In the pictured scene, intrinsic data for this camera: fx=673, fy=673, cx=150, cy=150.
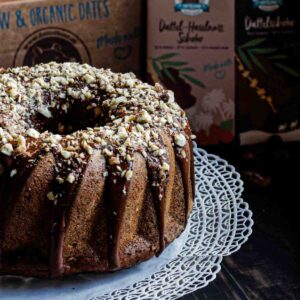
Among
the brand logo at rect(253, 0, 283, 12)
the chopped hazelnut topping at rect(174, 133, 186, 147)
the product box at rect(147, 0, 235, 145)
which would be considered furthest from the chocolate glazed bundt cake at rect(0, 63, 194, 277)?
the brand logo at rect(253, 0, 283, 12)

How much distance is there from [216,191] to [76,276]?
539 millimetres

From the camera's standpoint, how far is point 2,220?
1548mm

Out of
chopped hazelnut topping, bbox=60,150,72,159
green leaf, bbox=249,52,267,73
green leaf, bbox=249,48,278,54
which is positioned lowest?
green leaf, bbox=249,52,267,73

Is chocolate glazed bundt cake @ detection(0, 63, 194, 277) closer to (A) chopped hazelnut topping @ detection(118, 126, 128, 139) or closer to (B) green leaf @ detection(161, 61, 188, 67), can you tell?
(A) chopped hazelnut topping @ detection(118, 126, 128, 139)

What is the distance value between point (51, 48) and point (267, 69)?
2.55 feet

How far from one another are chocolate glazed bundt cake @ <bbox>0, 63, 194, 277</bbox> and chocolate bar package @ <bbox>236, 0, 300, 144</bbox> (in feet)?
2.41

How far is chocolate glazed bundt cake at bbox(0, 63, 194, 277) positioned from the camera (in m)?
1.53

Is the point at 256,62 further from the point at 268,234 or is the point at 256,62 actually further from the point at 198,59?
the point at 268,234

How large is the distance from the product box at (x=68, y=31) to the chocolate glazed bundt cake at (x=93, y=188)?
0.55m

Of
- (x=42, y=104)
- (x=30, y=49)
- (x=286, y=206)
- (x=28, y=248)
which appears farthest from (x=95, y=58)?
(x=28, y=248)

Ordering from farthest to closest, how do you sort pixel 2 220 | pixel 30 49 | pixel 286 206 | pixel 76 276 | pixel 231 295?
1. pixel 30 49
2. pixel 286 206
3. pixel 231 295
4. pixel 76 276
5. pixel 2 220

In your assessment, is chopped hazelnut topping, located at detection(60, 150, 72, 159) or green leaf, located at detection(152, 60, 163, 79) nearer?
chopped hazelnut topping, located at detection(60, 150, 72, 159)

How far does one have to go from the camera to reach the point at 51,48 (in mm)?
2346

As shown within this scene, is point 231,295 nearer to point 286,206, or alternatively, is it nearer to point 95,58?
point 286,206
